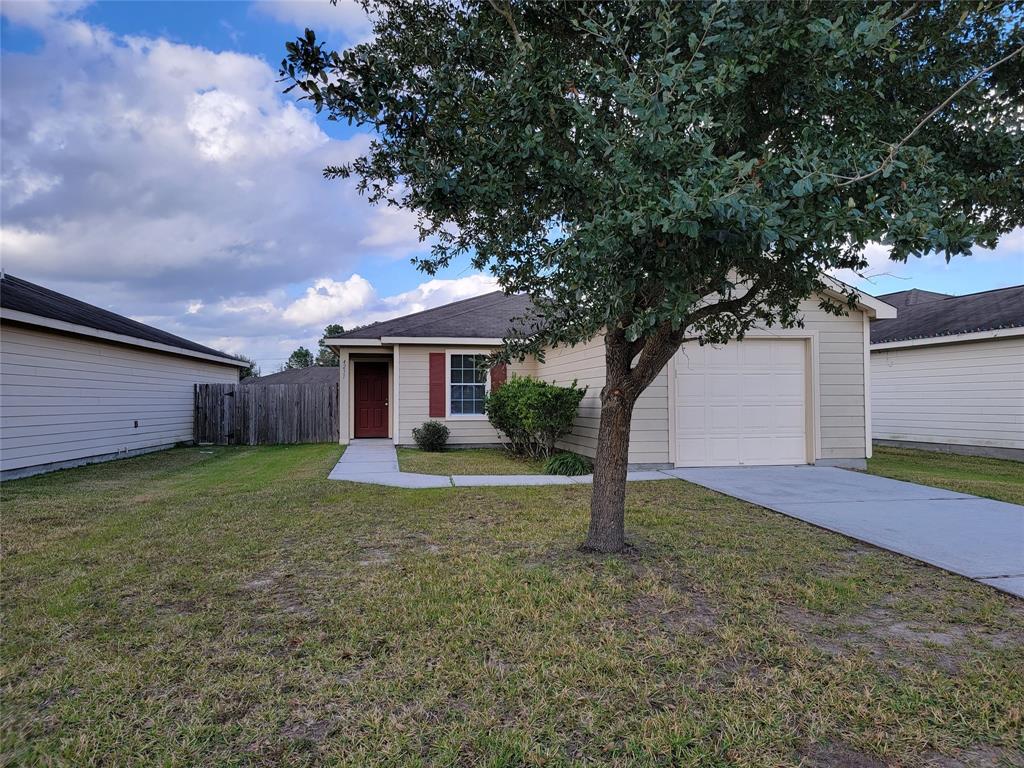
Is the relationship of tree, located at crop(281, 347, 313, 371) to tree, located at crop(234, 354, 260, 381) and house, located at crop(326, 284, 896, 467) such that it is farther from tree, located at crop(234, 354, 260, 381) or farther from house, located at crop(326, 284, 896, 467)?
house, located at crop(326, 284, 896, 467)

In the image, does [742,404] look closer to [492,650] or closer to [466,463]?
[466,463]

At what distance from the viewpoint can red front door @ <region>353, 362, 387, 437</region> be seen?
1570 centimetres

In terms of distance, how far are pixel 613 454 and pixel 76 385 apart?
34.6 ft

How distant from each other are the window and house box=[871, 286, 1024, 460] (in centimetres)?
873

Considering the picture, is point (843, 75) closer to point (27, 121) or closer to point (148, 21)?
point (148, 21)

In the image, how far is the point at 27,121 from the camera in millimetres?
7840

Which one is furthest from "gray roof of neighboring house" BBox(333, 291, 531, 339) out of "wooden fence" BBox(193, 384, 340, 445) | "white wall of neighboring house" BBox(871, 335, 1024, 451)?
"white wall of neighboring house" BBox(871, 335, 1024, 451)

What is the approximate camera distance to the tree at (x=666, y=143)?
9.32ft

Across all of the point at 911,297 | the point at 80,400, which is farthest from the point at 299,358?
the point at 911,297

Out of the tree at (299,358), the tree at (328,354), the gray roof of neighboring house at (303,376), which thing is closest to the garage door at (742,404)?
the gray roof of neighboring house at (303,376)

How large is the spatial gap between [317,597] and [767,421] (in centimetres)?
823

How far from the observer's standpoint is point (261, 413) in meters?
15.5

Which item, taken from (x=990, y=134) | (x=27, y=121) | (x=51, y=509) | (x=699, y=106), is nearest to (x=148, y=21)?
(x=27, y=121)

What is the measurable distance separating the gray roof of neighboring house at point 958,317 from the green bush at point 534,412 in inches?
284
